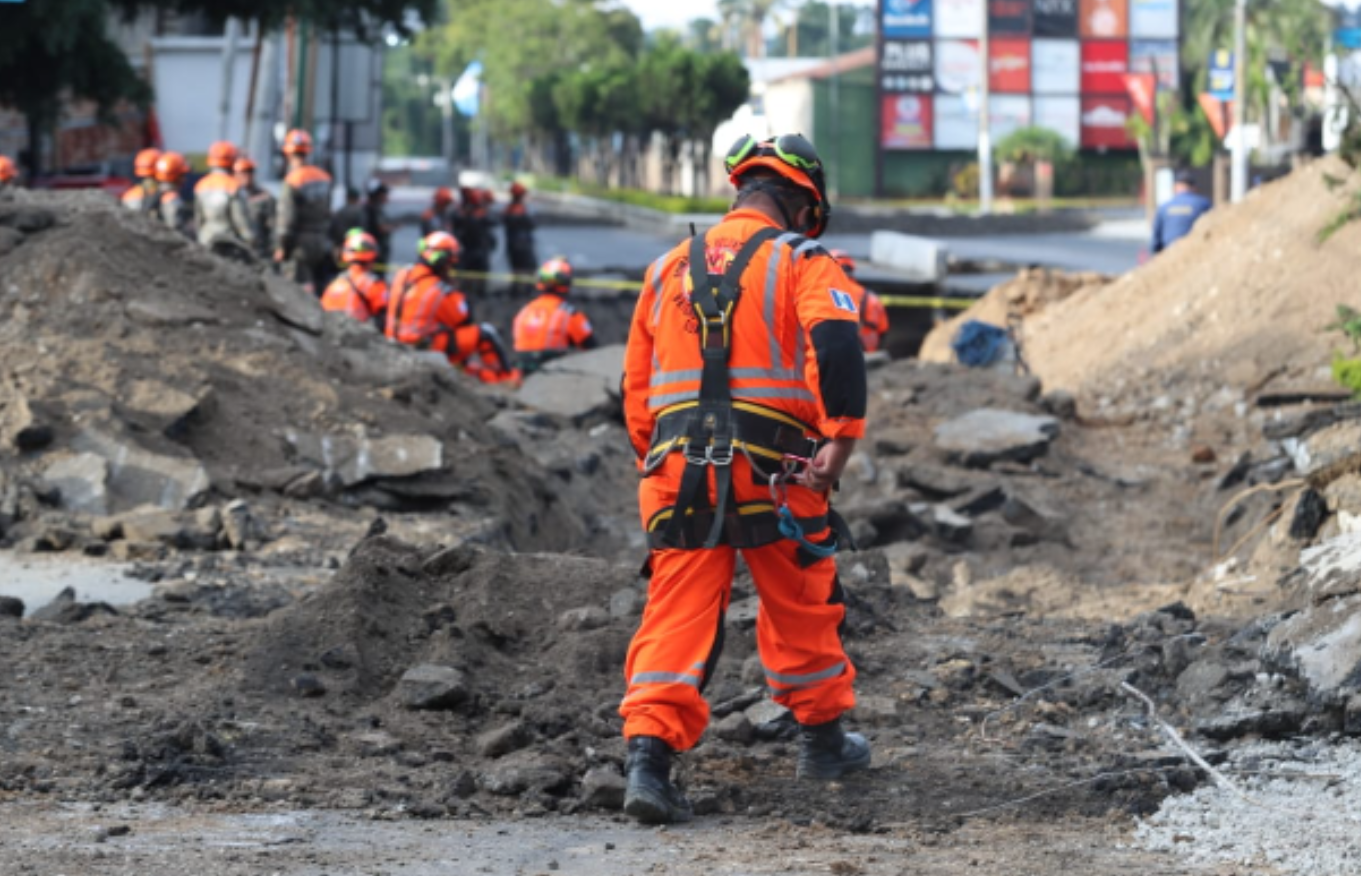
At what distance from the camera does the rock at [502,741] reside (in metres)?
6.41

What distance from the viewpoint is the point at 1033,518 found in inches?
545

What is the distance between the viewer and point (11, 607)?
26.5 ft

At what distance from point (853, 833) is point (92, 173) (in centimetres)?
2908

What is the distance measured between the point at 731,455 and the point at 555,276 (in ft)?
38.6

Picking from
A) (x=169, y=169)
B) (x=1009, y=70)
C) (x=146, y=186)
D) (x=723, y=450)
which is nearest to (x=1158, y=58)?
(x=1009, y=70)

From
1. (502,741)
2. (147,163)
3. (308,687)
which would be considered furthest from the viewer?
(147,163)

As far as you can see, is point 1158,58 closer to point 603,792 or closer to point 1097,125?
point 1097,125

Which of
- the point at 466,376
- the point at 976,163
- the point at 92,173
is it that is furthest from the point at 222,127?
the point at 976,163

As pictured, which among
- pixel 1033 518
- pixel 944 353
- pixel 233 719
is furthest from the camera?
pixel 944 353

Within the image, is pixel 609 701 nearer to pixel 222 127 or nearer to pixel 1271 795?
pixel 1271 795

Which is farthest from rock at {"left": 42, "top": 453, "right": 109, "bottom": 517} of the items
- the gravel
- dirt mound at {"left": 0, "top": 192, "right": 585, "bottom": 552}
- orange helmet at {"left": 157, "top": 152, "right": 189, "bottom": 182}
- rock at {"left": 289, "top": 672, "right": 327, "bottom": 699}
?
orange helmet at {"left": 157, "top": 152, "right": 189, "bottom": 182}

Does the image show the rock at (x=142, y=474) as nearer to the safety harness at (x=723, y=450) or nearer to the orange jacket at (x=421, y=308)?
the orange jacket at (x=421, y=308)

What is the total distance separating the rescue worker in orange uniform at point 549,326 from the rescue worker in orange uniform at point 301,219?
132 inches

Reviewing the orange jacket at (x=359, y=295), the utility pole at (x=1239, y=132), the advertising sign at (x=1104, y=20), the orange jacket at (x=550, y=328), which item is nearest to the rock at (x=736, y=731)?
the orange jacket at (x=359, y=295)
